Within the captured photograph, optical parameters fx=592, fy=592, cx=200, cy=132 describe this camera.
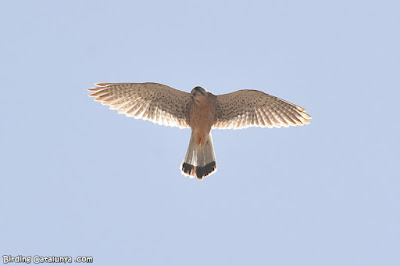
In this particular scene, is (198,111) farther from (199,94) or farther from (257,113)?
(257,113)

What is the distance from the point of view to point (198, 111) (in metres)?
12.0

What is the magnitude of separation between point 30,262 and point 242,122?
5.12 m

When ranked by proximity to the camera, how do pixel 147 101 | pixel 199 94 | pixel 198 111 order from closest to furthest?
pixel 199 94
pixel 198 111
pixel 147 101

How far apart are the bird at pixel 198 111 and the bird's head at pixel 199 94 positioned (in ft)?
0.63

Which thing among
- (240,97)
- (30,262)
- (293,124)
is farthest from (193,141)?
(30,262)

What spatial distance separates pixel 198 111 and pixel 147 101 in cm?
121

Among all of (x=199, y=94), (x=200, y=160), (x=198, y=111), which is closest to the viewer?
(x=199, y=94)

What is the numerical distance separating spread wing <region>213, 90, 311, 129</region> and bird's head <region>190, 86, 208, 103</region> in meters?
0.57

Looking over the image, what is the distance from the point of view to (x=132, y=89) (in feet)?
40.4

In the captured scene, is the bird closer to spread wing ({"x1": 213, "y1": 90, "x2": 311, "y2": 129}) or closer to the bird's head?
spread wing ({"x1": 213, "y1": 90, "x2": 311, "y2": 129})

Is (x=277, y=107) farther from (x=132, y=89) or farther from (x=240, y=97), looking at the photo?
(x=132, y=89)

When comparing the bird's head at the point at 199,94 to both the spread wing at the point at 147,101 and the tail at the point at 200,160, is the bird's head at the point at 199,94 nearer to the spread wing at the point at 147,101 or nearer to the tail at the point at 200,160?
the spread wing at the point at 147,101

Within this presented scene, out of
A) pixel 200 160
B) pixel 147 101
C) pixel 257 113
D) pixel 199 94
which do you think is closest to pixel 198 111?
pixel 199 94

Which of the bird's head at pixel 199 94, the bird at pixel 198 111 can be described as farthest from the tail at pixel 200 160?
the bird's head at pixel 199 94
